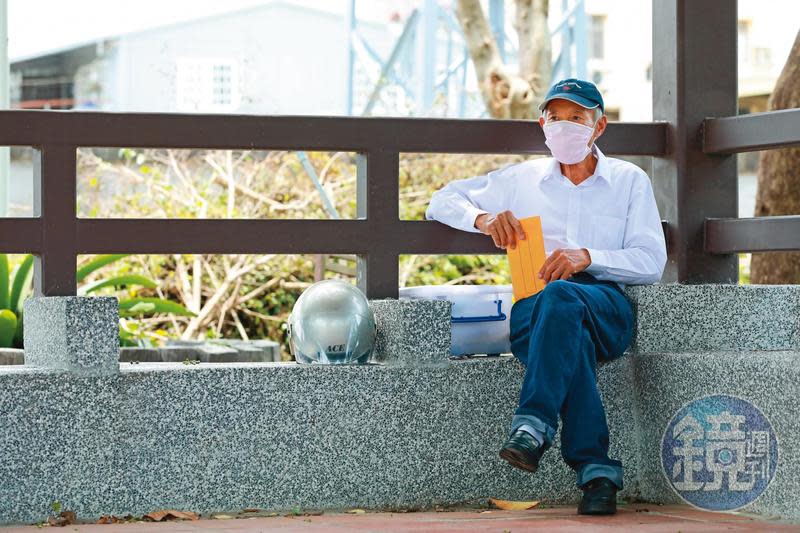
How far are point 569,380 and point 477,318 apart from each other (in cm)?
61

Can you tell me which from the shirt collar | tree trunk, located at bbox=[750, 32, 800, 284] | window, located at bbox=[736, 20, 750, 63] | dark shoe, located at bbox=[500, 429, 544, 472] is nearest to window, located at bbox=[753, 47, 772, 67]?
window, located at bbox=[736, 20, 750, 63]

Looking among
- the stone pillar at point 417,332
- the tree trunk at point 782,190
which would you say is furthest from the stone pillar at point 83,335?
the tree trunk at point 782,190

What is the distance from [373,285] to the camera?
4.60 metres

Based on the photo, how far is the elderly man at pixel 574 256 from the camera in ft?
13.2

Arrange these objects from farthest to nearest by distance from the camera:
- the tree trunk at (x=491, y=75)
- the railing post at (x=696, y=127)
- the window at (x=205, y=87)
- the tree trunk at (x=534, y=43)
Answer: the tree trunk at (x=534, y=43) < the tree trunk at (x=491, y=75) < the window at (x=205, y=87) < the railing post at (x=696, y=127)

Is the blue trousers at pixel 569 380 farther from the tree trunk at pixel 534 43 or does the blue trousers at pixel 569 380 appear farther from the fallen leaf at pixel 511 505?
the tree trunk at pixel 534 43

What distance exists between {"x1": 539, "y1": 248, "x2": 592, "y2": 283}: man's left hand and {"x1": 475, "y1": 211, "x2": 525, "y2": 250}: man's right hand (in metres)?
0.14

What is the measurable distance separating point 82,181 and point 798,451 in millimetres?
8537

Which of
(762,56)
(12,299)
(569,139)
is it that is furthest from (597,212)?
(762,56)

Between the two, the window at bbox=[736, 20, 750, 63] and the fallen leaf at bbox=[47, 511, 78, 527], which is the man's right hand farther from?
the window at bbox=[736, 20, 750, 63]

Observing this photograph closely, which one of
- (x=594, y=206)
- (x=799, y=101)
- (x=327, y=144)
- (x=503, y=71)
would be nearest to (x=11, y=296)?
(x=327, y=144)

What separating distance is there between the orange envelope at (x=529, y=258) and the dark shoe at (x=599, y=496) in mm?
735

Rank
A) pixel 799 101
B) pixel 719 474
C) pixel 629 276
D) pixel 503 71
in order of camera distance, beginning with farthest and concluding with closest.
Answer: pixel 503 71, pixel 799 101, pixel 629 276, pixel 719 474

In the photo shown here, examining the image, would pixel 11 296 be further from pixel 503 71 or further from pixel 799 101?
pixel 503 71
